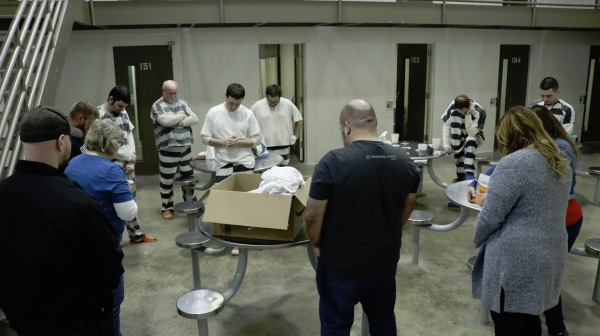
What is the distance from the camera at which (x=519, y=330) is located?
2340 mm

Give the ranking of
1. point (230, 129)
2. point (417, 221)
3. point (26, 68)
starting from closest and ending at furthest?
point (26, 68)
point (417, 221)
point (230, 129)

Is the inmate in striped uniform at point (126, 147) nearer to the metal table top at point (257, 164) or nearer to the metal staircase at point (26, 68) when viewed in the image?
the metal staircase at point (26, 68)

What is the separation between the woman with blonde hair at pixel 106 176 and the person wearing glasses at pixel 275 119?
2.89 meters

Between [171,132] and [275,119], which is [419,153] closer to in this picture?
[275,119]

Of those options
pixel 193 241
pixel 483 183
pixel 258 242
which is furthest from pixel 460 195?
pixel 193 241

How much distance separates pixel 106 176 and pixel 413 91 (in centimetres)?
718

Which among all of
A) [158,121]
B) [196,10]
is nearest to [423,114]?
[196,10]

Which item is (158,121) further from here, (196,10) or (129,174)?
(196,10)

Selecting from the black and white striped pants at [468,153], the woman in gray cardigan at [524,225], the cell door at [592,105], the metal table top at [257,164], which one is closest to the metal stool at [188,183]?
the metal table top at [257,164]

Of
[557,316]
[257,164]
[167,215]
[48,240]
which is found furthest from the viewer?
[167,215]

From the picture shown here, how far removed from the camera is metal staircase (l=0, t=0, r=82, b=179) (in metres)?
3.30

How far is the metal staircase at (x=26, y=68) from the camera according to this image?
3297mm

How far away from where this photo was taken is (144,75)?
747 centimetres

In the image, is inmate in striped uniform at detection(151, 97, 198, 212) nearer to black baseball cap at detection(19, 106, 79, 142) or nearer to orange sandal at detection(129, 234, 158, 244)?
orange sandal at detection(129, 234, 158, 244)
